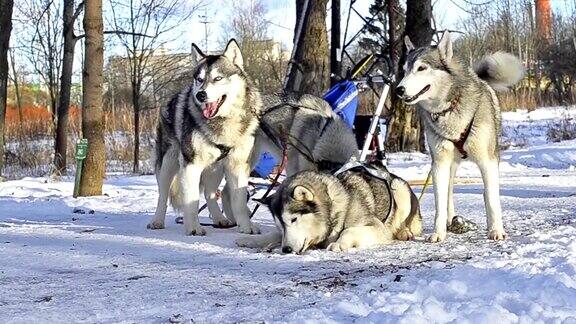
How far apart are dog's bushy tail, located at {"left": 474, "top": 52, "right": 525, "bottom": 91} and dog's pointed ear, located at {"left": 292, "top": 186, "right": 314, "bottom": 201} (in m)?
1.74

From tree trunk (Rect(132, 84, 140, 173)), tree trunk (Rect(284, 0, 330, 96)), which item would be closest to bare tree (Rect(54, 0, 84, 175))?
tree trunk (Rect(132, 84, 140, 173))

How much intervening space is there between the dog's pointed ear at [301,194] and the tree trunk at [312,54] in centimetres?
730

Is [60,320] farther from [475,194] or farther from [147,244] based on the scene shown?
[475,194]

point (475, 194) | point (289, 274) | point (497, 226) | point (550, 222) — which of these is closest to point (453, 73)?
point (497, 226)

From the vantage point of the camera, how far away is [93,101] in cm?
1005

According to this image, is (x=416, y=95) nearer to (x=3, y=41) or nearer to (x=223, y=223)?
(x=223, y=223)

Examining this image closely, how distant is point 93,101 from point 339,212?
6.15 m

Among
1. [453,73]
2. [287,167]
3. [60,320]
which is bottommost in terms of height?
[60,320]

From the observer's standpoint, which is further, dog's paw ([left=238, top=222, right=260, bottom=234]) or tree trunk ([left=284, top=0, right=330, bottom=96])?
tree trunk ([left=284, top=0, right=330, bottom=96])

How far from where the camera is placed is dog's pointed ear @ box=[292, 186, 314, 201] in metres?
4.67

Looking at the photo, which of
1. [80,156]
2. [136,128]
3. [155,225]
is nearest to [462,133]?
[155,225]

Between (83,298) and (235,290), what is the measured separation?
71cm

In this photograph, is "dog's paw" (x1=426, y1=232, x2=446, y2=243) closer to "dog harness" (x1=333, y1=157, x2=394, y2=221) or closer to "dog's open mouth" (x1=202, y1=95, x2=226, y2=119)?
"dog harness" (x1=333, y1=157, x2=394, y2=221)

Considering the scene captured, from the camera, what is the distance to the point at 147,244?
5.14 m
